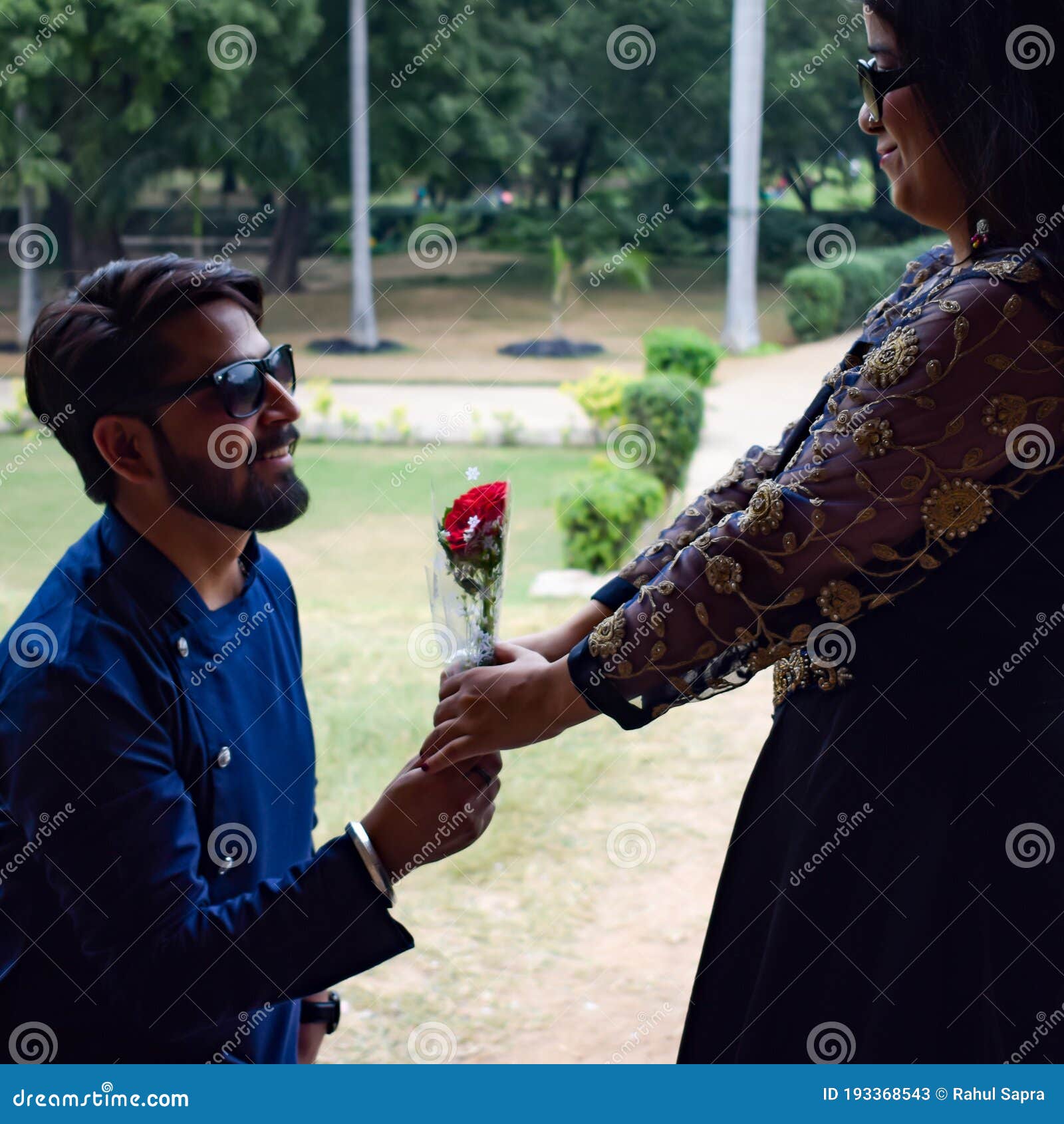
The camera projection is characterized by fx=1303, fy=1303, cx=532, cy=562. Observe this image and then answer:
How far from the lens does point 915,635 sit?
58.7 inches

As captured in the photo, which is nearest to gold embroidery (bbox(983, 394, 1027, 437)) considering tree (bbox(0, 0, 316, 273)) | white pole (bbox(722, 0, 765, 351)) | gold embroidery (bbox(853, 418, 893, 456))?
gold embroidery (bbox(853, 418, 893, 456))

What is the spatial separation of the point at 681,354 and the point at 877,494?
8912mm

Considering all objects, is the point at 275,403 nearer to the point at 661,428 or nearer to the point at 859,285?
the point at 661,428

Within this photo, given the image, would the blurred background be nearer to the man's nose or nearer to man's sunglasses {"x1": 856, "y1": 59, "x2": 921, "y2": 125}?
the man's nose

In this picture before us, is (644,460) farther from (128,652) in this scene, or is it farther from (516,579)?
(128,652)

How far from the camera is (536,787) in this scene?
450 centimetres

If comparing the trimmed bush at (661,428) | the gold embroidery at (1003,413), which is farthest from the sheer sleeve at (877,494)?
the trimmed bush at (661,428)

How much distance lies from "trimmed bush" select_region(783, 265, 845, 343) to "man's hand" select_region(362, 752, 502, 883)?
1449 cm

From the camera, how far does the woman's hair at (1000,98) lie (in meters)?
1.38

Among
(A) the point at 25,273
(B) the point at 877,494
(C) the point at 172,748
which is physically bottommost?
(A) the point at 25,273

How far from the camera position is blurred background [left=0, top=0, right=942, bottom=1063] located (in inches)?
153

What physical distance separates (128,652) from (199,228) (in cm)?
→ 1806

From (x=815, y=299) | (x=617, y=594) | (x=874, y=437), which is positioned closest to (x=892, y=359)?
(x=874, y=437)

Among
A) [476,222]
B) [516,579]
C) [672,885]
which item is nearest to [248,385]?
[672,885]
